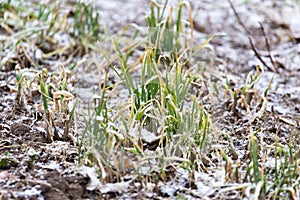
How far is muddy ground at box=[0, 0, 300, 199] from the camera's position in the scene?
198cm

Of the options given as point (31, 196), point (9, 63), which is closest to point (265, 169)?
point (31, 196)

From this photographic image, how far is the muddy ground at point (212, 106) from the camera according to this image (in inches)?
78.0

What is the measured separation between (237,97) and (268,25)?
163 cm

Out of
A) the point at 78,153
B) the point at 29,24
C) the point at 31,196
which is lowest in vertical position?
the point at 31,196

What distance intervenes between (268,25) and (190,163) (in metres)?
2.41

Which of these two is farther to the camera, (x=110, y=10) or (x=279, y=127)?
(x=110, y=10)

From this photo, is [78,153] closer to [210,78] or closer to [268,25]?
[210,78]

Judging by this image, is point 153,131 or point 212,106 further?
point 212,106

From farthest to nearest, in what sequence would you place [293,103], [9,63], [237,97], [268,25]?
1. [268,25]
2. [9,63]
3. [293,103]
4. [237,97]

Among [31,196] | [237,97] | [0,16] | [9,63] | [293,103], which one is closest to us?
[31,196]

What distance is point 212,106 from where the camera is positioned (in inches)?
106

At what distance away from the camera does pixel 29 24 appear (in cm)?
350

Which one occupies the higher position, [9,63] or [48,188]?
[9,63]

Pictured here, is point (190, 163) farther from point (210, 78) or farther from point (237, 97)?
point (210, 78)
